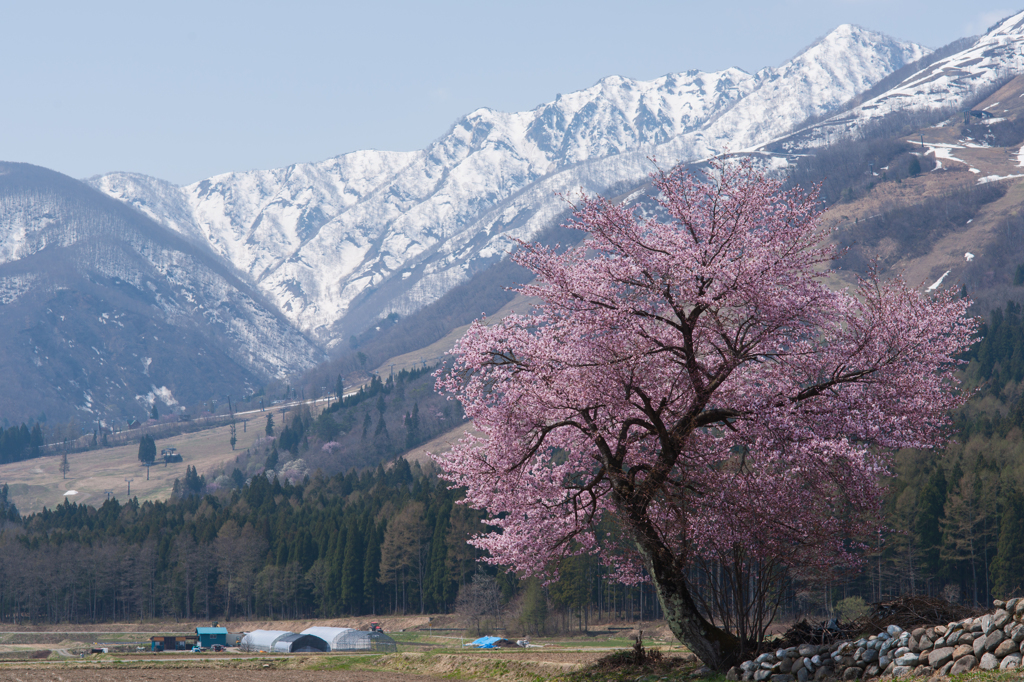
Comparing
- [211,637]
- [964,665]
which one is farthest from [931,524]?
[964,665]

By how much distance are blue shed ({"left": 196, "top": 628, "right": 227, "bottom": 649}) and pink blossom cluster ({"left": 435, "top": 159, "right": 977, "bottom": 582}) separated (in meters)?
104

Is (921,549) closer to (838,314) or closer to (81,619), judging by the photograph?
(838,314)

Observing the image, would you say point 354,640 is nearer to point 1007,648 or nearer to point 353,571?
point 353,571

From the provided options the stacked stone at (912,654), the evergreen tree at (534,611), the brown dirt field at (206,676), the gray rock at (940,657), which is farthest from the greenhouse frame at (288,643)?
the gray rock at (940,657)

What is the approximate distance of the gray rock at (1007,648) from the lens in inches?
837

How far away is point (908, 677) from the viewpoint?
22.6 metres

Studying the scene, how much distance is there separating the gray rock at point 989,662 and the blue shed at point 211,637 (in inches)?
4442

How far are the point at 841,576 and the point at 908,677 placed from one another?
7699 millimetres

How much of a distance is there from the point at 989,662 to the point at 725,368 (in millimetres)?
9463

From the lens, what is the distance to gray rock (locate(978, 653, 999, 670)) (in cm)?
2112

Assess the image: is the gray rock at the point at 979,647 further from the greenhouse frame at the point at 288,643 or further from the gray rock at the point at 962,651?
the greenhouse frame at the point at 288,643

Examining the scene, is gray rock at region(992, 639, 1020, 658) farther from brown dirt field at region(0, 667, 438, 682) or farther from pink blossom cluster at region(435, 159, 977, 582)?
brown dirt field at region(0, 667, 438, 682)

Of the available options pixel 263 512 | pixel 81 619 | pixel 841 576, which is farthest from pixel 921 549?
pixel 81 619

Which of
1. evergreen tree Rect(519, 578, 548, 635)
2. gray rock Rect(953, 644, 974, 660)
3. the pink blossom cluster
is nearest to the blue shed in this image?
evergreen tree Rect(519, 578, 548, 635)
